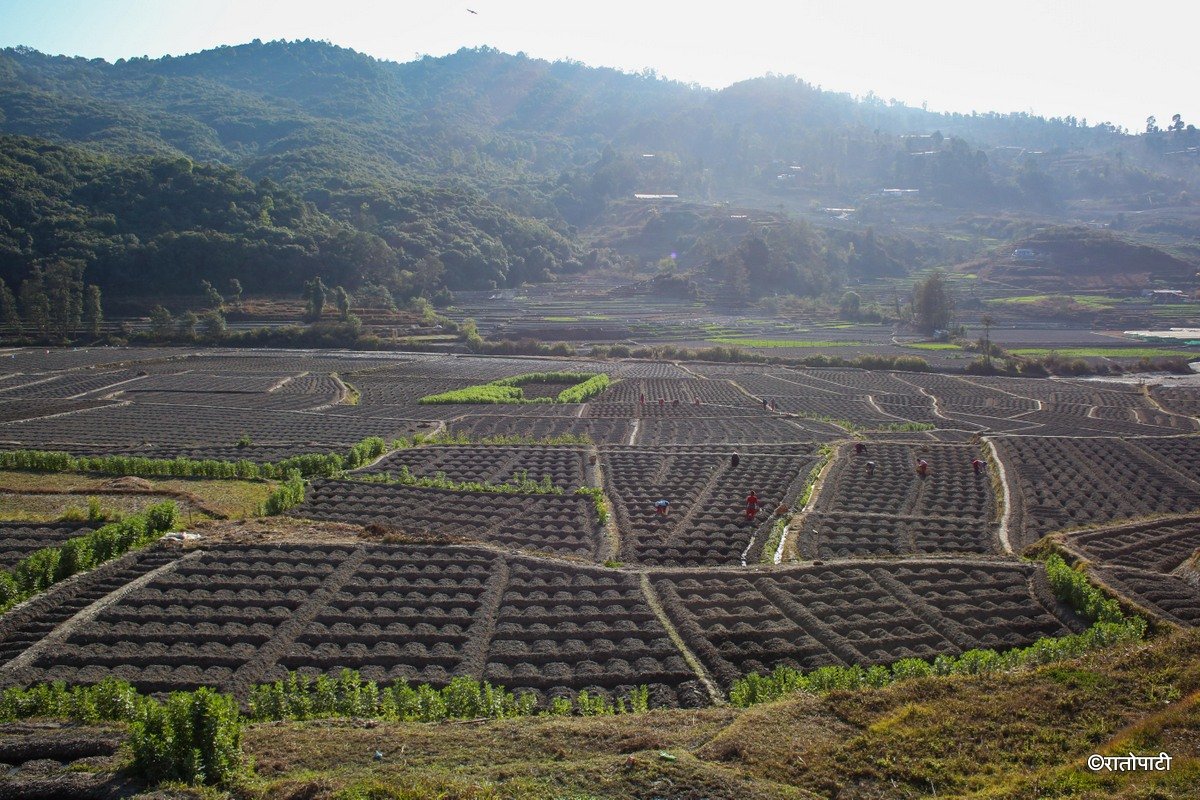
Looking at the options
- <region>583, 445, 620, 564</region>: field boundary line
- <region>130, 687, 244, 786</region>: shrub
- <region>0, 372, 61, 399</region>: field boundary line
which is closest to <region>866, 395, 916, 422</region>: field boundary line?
<region>583, 445, 620, 564</region>: field boundary line

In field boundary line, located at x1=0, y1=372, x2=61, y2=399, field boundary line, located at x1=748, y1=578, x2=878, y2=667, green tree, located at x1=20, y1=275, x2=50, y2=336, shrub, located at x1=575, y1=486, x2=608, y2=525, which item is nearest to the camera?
field boundary line, located at x1=748, y1=578, x2=878, y2=667

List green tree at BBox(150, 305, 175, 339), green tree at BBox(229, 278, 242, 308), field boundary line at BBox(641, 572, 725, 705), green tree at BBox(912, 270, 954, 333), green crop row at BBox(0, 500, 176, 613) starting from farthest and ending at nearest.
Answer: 1. green tree at BBox(229, 278, 242, 308)
2. green tree at BBox(912, 270, 954, 333)
3. green tree at BBox(150, 305, 175, 339)
4. green crop row at BBox(0, 500, 176, 613)
5. field boundary line at BBox(641, 572, 725, 705)

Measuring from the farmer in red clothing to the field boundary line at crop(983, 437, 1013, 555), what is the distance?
5842mm

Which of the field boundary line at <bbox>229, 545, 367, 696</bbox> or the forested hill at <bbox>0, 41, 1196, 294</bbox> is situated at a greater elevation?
the forested hill at <bbox>0, 41, 1196, 294</bbox>

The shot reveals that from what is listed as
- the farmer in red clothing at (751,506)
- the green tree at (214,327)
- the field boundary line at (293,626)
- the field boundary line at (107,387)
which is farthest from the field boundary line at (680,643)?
the green tree at (214,327)

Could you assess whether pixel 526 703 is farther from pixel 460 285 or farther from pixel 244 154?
pixel 244 154

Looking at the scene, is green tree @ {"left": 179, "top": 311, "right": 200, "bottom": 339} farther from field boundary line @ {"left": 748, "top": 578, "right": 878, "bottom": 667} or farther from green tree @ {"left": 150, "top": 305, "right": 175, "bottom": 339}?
field boundary line @ {"left": 748, "top": 578, "right": 878, "bottom": 667}

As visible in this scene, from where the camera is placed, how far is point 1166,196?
161 metres

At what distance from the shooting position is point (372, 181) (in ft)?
414

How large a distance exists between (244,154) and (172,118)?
18343mm

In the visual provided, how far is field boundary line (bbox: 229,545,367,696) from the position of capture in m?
12.2

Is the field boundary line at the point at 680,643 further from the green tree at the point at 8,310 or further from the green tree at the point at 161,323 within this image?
the green tree at the point at 8,310

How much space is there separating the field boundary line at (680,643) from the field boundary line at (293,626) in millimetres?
5817

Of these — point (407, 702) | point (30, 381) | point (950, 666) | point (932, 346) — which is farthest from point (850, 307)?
point (407, 702)
